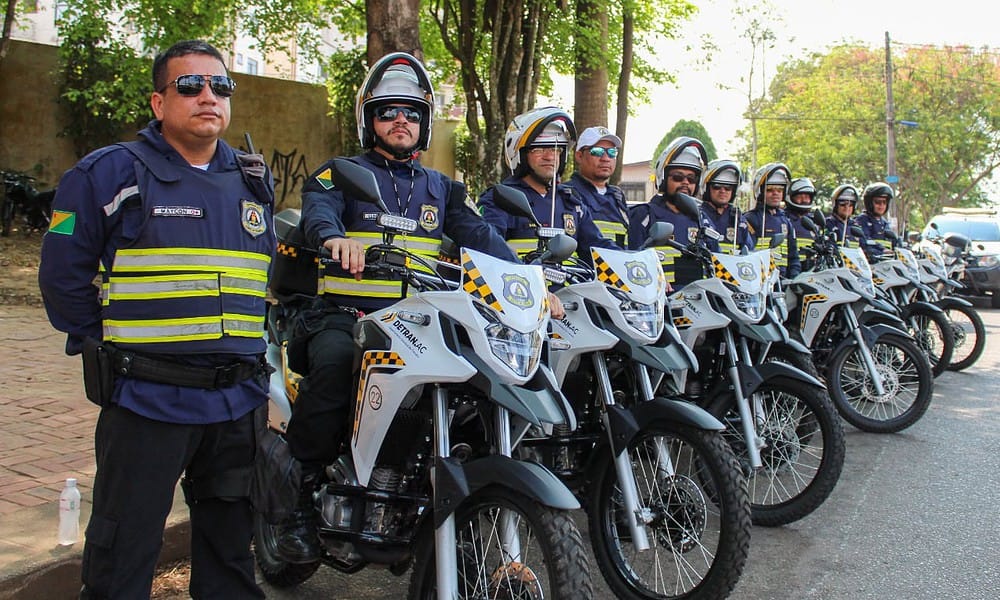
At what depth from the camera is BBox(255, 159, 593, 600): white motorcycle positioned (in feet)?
9.20

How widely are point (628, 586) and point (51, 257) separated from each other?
2.51 metres

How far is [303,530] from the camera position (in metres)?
3.46

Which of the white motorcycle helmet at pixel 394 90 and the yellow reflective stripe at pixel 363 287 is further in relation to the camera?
the white motorcycle helmet at pixel 394 90

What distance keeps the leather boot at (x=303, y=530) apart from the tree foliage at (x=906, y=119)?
39.3 m

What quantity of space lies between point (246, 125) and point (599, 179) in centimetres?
1243

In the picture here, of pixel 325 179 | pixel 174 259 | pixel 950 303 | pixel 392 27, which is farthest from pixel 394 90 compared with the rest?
pixel 950 303

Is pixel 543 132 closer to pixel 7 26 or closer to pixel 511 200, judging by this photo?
pixel 511 200

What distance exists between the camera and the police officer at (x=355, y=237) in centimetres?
344

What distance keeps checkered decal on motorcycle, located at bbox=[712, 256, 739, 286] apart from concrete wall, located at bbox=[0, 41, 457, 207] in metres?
9.81

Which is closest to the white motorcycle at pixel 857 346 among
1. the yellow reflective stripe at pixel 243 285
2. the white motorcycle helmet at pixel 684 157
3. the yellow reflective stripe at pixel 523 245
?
the white motorcycle helmet at pixel 684 157

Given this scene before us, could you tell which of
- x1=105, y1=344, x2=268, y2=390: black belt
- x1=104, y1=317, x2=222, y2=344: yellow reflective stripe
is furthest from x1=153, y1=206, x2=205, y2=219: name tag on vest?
x1=105, y1=344, x2=268, y2=390: black belt

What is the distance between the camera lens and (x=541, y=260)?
3.62m

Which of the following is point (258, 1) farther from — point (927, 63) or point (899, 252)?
point (927, 63)

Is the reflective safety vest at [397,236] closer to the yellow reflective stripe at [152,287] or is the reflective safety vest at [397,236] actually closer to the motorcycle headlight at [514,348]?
the motorcycle headlight at [514,348]
